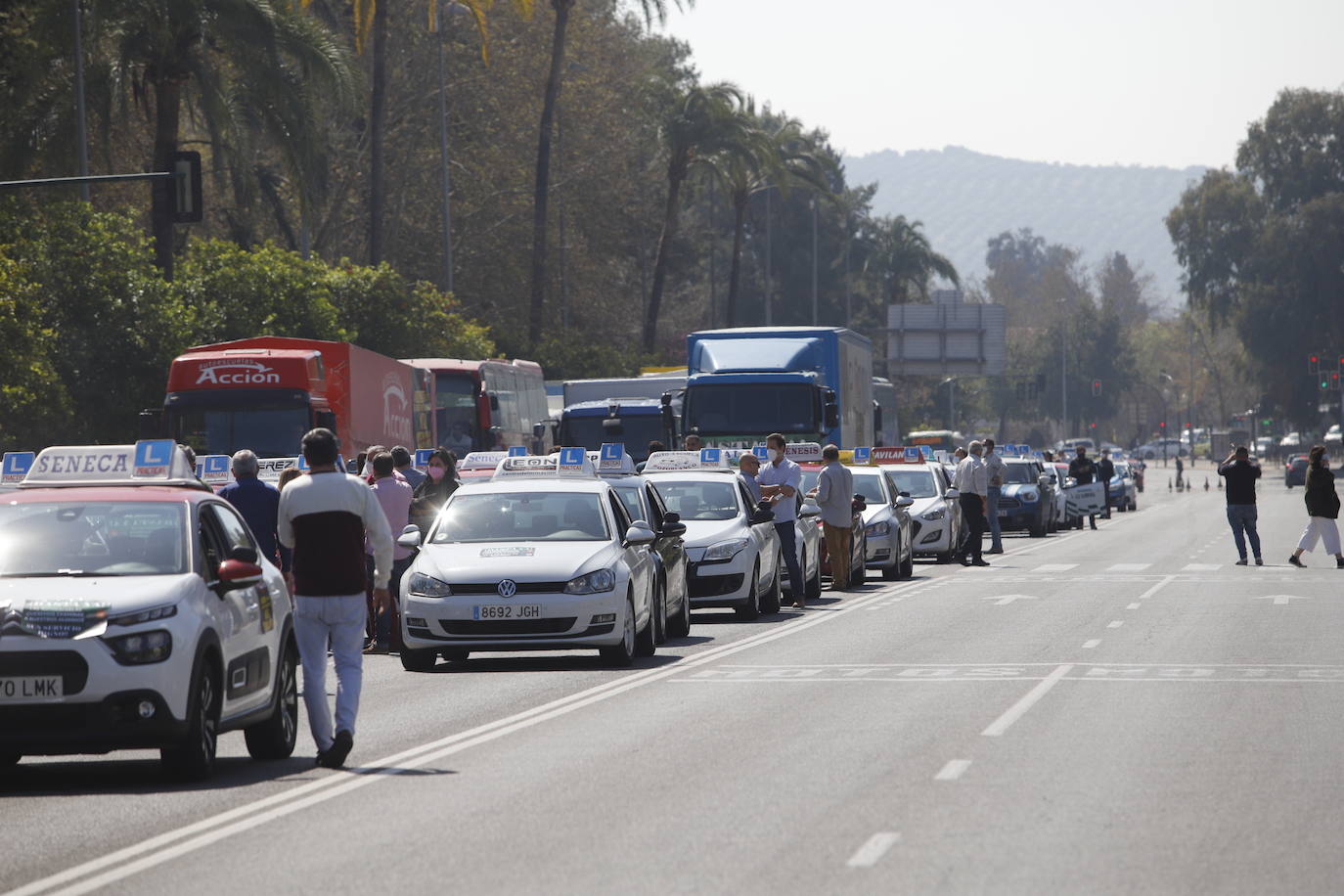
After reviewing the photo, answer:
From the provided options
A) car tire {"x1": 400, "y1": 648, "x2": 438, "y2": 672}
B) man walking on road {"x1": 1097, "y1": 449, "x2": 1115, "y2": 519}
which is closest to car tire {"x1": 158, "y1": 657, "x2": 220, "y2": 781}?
car tire {"x1": 400, "y1": 648, "x2": 438, "y2": 672}

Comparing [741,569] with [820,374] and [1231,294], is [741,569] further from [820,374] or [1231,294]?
[1231,294]

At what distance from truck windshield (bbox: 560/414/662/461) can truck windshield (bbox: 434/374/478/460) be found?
11.6ft

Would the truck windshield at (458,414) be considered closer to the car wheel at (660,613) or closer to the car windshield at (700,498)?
the car windshield at (700,498)

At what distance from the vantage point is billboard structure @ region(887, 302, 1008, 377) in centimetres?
9056

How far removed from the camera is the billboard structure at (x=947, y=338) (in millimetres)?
90562

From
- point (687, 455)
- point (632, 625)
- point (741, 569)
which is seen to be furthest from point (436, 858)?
point (687, 455)

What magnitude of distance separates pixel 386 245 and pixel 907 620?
44720mm

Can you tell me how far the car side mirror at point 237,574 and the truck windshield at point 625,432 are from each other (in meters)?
28.1

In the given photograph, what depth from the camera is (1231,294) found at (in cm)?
10825

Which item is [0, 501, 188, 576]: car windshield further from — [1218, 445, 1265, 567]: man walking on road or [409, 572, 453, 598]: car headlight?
[1218, 445, 1265, 567]: man walking on road

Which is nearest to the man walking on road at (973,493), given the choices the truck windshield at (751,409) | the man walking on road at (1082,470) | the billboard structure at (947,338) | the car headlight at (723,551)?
the truck windshield at (751,409)

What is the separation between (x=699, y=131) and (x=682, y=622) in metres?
50.9

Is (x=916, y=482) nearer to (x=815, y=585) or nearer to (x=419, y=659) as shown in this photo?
(x=815, y=585)

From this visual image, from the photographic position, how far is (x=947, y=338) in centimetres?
9112
